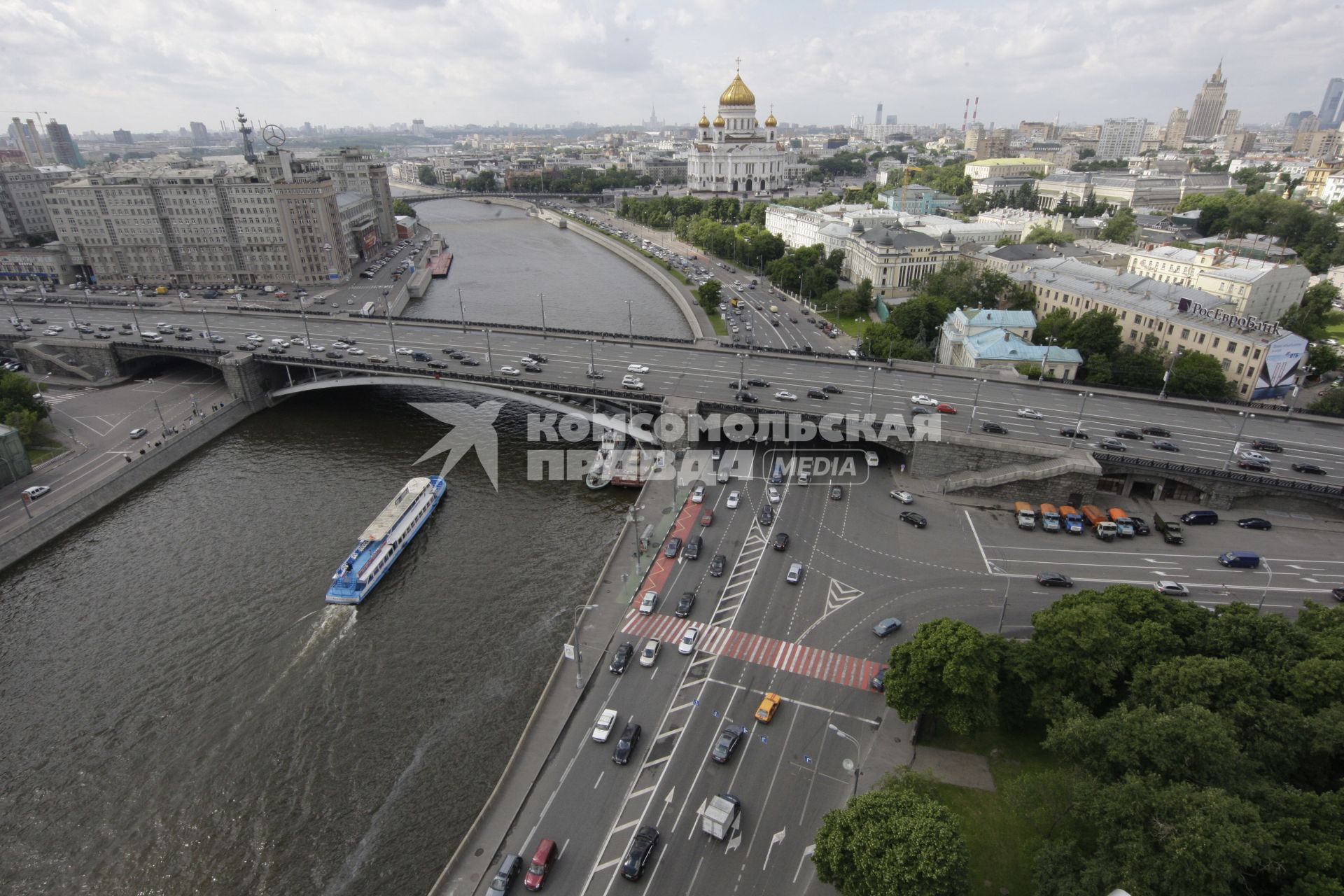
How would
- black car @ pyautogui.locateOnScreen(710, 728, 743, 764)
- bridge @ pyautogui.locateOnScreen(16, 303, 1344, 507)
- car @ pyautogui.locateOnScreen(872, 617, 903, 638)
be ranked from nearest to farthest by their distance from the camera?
black car @ pyautogui.locateOnScreen(710, 728, 743, 764)
car @ pyautogui.locateOnScreen(872, 617, 903, 638)
bridge @ pyautogui.locateOnScreen(16, 303, 1344, 507)

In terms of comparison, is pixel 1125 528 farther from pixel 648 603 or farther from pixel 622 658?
pixel 622 658

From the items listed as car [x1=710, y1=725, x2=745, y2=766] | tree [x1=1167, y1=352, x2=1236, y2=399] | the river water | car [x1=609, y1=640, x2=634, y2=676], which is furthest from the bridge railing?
car [x1=609, y1=640, x2=634, y2=676]

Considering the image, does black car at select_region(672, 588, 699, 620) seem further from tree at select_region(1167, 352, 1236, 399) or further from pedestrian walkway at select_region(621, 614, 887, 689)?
tree at select_region(1167, 352, 1236, 399)

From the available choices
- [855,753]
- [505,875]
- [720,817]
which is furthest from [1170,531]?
[505,875]

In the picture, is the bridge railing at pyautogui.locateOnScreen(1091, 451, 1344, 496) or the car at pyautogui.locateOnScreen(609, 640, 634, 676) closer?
the car at pyautogui.locateOnScreen(609, 640, 634, 676)

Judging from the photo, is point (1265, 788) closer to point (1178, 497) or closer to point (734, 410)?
point (1178, 497)

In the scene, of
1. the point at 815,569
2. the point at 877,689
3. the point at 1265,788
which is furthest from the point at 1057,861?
the point at 815,569
